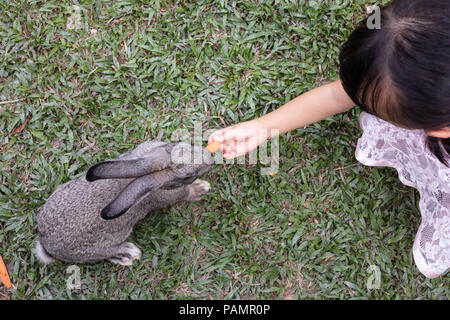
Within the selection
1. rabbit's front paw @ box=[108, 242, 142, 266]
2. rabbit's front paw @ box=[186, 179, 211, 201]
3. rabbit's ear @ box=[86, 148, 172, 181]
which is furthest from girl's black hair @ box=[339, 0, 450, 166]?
rabbit's front paw @ box=[108, 242, 142, 266]

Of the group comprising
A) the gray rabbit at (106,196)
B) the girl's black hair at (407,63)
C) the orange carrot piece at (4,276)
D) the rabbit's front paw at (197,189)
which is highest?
the girl's black hair at (407,63)

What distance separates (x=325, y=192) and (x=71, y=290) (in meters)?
2.07

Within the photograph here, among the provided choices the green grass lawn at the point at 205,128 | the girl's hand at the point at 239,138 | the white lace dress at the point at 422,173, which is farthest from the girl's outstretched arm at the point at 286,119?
the green grass lawn at the point at 205,128

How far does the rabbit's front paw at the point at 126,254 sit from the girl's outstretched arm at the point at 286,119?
1031 millimetres

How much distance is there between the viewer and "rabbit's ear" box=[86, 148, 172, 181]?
244 cm

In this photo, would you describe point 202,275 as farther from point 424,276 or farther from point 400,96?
point 400,96

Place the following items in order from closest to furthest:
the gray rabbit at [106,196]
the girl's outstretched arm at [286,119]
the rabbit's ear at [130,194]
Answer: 1. the rabbit's ear at [130,194]
2. the gray rabbit at [106,196]
3. the girl's outstretched arm at [286,119]

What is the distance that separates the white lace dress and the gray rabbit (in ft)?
3.65

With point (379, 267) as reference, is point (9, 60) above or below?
above

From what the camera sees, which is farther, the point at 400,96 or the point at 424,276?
the point at 424,276

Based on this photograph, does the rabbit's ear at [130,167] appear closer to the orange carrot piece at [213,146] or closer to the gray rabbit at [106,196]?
the gray rabbit at [106,196]

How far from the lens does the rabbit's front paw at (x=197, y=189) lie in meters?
3.22
